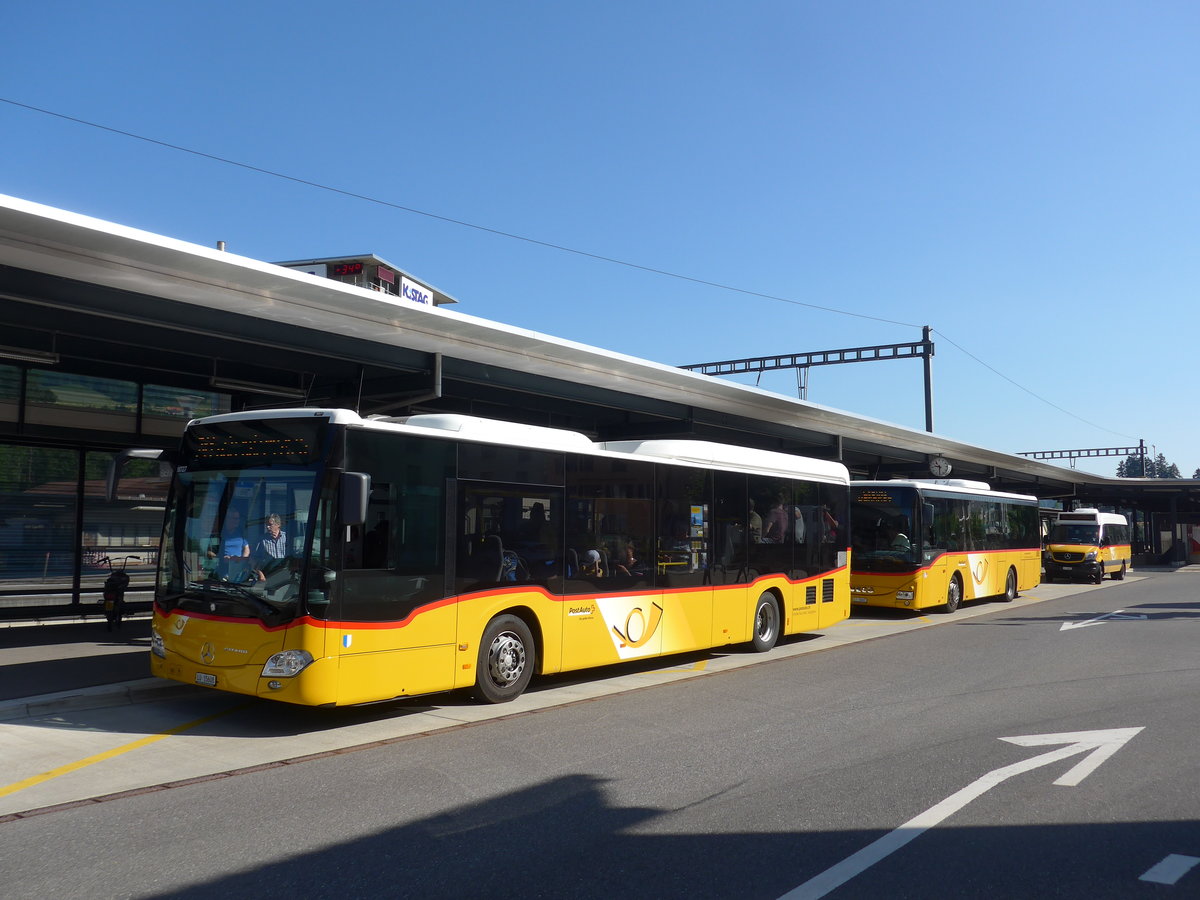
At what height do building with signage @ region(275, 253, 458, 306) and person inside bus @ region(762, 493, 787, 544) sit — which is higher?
building with signage @ region(275, 253, 458, 306)

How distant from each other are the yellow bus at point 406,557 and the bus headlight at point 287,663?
0.04ft

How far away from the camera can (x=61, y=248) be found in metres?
9.88

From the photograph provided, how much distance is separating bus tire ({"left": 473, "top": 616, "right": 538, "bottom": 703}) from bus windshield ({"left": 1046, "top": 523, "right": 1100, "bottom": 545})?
33.4 metres

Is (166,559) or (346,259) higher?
(346,259)

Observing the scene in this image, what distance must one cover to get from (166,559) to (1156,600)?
86.5 ft

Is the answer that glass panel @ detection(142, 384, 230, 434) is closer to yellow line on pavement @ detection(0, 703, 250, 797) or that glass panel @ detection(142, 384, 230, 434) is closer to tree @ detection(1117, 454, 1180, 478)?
yellow line on pavement @ detection(0, 703, 250, 797)

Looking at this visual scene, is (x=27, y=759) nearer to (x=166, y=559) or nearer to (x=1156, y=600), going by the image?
(x=166, y=559)

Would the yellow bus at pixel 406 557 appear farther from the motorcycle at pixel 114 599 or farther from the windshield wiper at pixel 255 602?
the motorcycle at pixel 114 599

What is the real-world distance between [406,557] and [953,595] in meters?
17.4

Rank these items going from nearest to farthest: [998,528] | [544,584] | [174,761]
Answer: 1. [174,761]
2. [544,584]
3. [998,528]

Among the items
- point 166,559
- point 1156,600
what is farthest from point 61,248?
point 1156,600

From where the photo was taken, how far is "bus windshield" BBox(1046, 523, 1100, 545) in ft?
123

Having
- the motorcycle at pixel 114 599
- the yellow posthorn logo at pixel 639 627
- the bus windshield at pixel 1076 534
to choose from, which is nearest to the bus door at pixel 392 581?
the yellow posthorn logo at pixel 639 627

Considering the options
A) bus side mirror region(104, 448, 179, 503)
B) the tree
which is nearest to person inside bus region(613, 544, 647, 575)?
bus side mirror region(104, 448, 179, 503)
